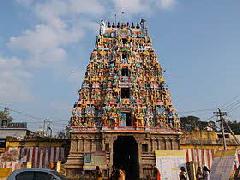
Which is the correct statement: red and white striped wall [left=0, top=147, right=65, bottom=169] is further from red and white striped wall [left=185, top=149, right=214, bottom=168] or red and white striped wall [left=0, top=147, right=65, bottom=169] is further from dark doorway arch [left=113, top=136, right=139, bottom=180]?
red and white striped wall [left=185, top=149, right=214, bottom=168]

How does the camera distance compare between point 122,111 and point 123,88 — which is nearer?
point 122,111

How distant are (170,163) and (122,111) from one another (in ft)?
26.0

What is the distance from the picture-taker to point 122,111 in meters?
28.5

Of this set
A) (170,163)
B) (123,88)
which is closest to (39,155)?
(123,88)

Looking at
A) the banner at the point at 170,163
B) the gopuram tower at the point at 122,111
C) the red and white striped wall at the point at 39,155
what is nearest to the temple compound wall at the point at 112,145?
the gopuram tower at the point at 122,111

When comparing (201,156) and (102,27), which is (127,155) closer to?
(201,156)

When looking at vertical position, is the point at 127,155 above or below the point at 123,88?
below

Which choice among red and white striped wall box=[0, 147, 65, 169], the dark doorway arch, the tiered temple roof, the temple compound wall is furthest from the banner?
red and white striped wall box=[0, 147, 65, 169]

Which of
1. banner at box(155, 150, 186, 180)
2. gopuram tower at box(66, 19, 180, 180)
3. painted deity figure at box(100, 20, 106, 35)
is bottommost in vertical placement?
banner at box(155, 150, 186, 180)

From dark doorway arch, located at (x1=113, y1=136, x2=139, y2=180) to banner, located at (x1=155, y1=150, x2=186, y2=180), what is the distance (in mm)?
4799

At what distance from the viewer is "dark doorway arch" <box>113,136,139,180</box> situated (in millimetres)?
28422

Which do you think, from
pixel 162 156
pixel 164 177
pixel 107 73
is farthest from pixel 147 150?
pixel 107 73

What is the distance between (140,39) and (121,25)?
9.40ft

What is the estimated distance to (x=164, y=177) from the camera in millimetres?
21453
